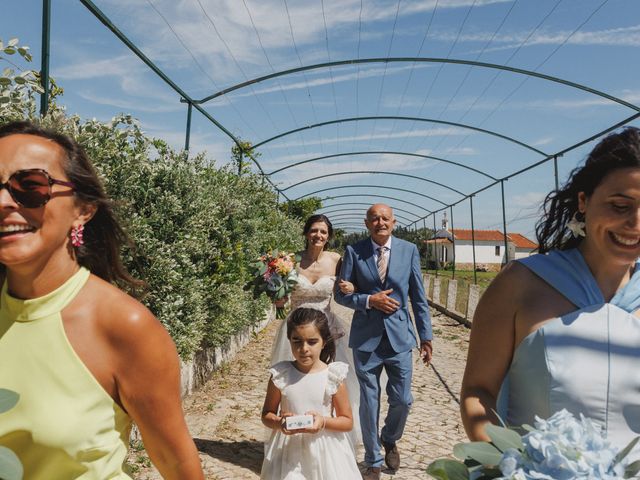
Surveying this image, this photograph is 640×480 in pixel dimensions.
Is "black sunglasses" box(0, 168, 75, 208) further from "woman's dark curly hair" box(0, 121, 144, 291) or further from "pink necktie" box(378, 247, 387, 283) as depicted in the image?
"pink necktie" box(378, 247, 387, 283)

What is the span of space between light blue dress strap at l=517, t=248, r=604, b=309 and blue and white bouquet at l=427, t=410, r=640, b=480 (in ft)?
2.68

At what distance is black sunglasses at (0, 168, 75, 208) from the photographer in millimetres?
1623

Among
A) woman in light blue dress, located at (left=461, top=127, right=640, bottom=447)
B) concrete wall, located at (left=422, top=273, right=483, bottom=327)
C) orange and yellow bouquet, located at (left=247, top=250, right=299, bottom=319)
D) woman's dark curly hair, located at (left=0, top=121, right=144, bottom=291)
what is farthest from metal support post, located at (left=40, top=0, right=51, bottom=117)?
concrete wall, located at (left=422, top=273, right=483, bottom=327)

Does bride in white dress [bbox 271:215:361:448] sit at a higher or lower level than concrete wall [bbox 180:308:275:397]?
higher

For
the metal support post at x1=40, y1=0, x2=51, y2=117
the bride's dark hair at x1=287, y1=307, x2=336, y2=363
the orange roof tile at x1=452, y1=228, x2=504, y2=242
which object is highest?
the orange roof tile at x1=452, y1=228, x2=504, y2=242

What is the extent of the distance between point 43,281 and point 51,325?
127 millimetres

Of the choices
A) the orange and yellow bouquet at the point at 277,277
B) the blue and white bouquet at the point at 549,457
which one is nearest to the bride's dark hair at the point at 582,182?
the blue and white bouquet at the point at 549,457

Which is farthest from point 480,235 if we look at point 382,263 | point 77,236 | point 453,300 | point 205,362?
point 77,236

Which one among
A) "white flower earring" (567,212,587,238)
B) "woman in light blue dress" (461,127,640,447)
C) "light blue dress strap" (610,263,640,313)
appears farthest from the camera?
"white flower earring" (567,212,587,238)

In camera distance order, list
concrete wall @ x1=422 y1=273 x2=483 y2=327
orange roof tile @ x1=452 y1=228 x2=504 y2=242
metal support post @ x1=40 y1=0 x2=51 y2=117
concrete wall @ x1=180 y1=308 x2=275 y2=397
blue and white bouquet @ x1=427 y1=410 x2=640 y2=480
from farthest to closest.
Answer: orange roof tile @ x1=452 y1=228 x2=504 y2=242 < concrete wall @ x1=422 y1=273 x2=483 y2=327 < concrete wall @ x1=180 y1=308 x2=275 y2=397 < metal support post @ x1=40 y1=0 x2=51 y2=117 < blue and white bouquet @ x1=427 y1=410 x2=640 y2=480

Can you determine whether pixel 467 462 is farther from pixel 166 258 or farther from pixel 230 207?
pixel 230 207

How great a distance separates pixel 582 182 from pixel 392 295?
12.0 feet

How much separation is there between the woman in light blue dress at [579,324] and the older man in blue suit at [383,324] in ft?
11.2

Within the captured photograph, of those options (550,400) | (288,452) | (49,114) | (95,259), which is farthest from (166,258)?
(550,400)
